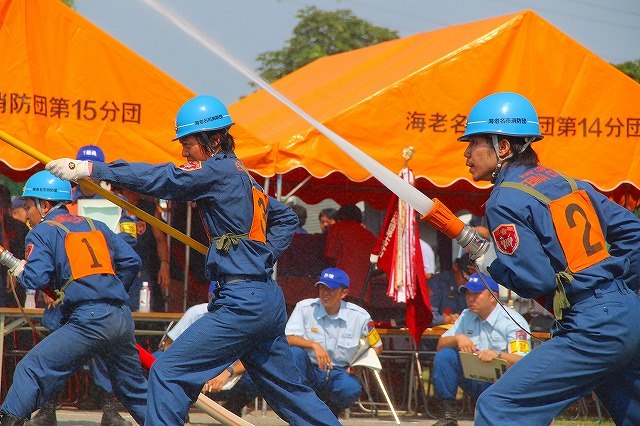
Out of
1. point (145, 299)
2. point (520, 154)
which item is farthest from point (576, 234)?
point (145, 299)

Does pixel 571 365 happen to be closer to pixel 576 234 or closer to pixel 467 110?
pixel 576 234

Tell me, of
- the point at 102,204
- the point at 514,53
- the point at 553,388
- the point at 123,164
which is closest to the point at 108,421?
the point at 102,204

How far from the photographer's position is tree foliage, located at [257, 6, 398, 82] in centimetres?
2969

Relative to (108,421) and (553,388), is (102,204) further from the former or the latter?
(553,388)

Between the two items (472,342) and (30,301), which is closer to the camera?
(472,342)

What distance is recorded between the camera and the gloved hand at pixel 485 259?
523 centimetres

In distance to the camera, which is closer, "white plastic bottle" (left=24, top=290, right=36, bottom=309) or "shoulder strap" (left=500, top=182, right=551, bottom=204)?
"shoulder strap" (left=500, top=182, right=551, bottom=204)

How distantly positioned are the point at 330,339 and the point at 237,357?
369 centimetres

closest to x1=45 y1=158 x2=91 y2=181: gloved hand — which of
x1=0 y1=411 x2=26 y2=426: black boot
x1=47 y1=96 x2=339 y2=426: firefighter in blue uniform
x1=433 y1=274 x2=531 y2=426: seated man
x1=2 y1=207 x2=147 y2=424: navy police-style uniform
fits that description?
x1=47 y1=96 x2=339 y2=426: firefighter in blue uniform

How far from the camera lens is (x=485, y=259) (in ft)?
17.3

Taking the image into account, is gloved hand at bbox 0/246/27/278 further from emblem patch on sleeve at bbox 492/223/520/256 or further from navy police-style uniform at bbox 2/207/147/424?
emblem patch on sleeve at bbox 492/223/520/256

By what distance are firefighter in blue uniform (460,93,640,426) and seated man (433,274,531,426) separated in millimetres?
4506

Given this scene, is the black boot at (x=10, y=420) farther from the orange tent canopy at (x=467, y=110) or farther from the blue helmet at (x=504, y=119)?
the orange tent canopy at (x=467, y=110)

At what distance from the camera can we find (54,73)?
1009 centimetres
